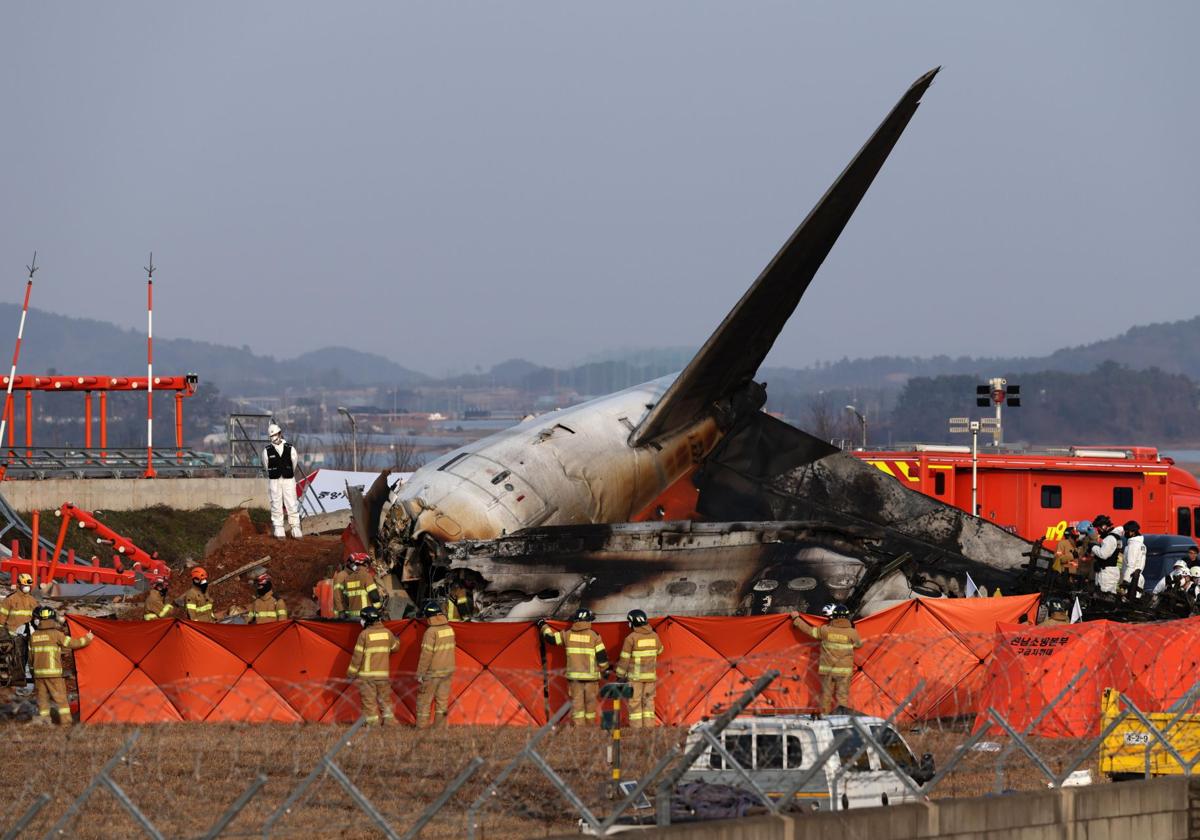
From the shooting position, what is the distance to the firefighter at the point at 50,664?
23.8m

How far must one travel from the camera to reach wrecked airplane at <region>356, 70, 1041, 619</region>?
87.9 ft

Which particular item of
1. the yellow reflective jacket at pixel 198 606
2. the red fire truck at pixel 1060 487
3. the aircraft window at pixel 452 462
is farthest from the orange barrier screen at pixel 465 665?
the red fire truck at pixel 1060 487

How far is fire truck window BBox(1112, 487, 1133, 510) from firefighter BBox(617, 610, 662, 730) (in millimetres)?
30379

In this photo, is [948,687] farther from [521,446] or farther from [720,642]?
[521,446]

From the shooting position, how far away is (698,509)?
3356 cm

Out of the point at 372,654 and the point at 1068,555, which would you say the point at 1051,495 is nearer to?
the point at 1068,555

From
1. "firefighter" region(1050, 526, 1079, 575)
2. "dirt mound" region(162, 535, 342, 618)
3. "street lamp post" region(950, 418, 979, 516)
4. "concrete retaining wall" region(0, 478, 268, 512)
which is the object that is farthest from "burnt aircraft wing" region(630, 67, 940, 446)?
"concrete retaining wall" region(0, 478, 268, 512)

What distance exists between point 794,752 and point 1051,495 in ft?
121

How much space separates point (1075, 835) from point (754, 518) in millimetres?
18417

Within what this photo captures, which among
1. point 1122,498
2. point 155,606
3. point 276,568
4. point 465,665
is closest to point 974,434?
point 1122,498

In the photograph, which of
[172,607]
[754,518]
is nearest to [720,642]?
[754,518]

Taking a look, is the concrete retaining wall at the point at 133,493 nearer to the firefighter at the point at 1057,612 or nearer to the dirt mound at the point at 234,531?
the dirt mound at the point at 234,531

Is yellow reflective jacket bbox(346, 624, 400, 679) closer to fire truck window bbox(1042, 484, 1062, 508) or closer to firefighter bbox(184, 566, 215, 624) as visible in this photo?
firefighter bbox(184, 566, 215, 624)

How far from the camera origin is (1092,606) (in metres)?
29.0
